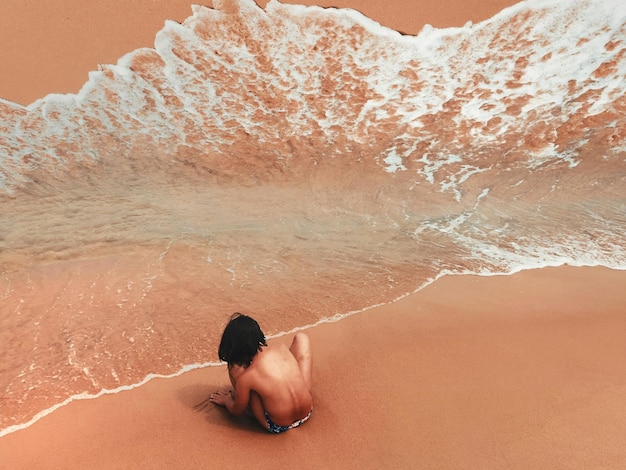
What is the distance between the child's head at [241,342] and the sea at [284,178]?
2.75 ft

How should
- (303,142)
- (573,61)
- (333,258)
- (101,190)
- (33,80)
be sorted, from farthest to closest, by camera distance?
(33,80)
(573,61)
(303,142)
(101,190)
(333,258)

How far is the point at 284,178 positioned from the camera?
23.4 ft

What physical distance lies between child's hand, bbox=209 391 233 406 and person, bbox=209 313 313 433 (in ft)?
0.46

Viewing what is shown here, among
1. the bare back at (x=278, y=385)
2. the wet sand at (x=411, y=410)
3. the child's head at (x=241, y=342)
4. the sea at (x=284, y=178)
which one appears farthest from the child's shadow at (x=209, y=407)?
the child's head at (x=241, y=342)

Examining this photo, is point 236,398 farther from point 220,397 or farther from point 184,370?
point 184,370

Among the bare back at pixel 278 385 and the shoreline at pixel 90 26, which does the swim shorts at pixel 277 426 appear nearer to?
the bare back at pixel 278 385

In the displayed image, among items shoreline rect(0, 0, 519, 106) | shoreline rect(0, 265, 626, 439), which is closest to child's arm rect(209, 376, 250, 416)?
shoreline rect(0, 265, 626, 439)

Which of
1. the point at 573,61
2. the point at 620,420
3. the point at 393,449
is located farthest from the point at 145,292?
the point at 573,61

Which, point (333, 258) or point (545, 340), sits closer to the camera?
point (545, 340)

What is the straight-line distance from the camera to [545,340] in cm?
312

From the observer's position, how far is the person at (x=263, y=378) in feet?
7.59

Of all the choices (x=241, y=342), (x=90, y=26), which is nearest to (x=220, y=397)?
(x=241, y=342)

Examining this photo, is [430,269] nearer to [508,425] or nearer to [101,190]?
[508,425]

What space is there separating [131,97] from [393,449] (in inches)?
328
